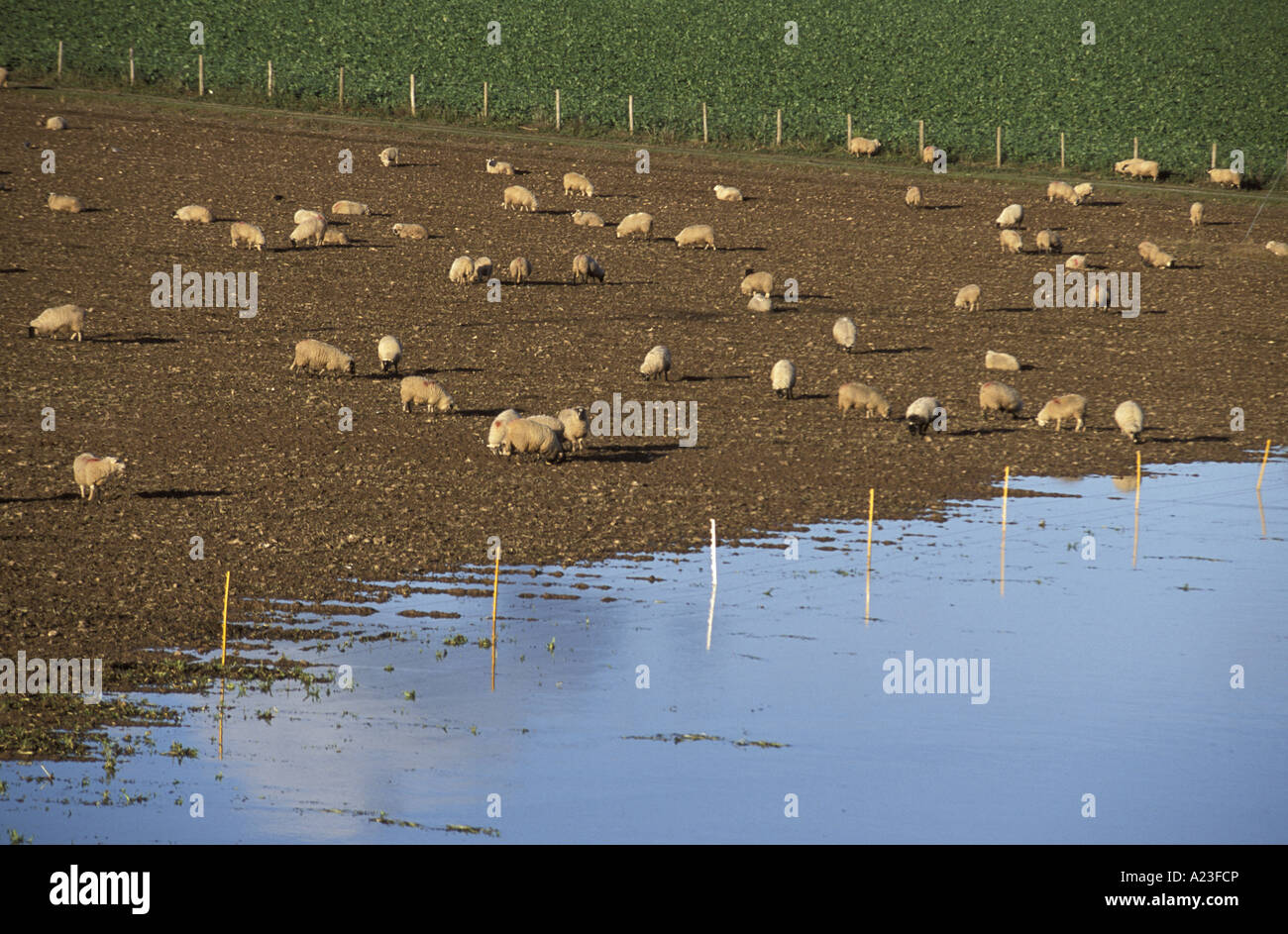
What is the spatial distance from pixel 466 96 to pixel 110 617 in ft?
161

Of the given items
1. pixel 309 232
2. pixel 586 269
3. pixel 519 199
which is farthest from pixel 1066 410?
pixel 519 199

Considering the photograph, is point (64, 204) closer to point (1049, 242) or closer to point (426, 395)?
point (426, 395)

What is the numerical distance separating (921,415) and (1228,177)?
32.3 m

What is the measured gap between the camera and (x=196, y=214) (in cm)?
4191

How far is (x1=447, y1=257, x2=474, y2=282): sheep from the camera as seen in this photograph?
38.3 metres

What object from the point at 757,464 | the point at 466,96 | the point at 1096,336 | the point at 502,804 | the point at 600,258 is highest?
the point at 466,96

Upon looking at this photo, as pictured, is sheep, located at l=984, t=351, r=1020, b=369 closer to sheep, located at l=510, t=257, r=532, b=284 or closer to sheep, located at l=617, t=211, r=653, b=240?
sheep, located at l=510, t=257, r=532, b=284

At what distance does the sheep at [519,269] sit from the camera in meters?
38.1

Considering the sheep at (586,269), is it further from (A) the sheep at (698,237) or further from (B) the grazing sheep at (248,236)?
(B) the grazing sheep at (248,236)

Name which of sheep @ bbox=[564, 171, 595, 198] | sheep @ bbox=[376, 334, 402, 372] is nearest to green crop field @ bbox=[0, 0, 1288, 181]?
sheep @ bbox=[564, 171, 595, 198]

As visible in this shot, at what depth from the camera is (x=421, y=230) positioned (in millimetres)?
42125

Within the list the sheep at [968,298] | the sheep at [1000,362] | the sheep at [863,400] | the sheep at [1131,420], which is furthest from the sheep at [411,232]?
the sheep at [1131,420]

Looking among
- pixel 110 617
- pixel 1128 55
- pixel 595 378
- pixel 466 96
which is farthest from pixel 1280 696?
pixel 1128 55

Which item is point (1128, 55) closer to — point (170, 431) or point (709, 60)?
point (709, 60)
